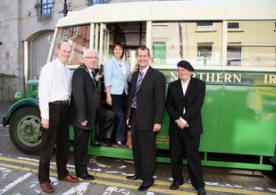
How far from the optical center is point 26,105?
15.5ft

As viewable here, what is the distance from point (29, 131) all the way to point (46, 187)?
164 cm

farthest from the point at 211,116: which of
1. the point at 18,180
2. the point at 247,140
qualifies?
the point at 18,180

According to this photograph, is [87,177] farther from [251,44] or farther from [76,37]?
[251,44]

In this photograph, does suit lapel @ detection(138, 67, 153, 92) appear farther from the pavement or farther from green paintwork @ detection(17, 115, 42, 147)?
green paintwork @ detection(17, 115, 42, 147)

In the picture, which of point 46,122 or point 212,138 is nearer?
point 46,122

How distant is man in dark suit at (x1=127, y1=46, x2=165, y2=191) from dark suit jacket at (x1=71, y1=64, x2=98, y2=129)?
587 millimetres

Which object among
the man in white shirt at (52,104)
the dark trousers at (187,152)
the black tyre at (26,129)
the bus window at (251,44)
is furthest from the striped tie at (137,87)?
the black tyre at (26,129)

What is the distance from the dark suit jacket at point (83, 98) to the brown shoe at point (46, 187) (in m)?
0.89

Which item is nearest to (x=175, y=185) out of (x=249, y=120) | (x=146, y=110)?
(x=146, y=110)

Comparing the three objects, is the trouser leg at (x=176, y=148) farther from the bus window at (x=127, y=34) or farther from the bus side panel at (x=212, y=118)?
the bus window at (x=127, y=34)

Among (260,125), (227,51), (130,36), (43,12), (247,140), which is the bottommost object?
(247,140)

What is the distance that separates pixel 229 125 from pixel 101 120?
1.99 meters

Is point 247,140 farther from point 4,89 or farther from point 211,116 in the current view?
point 4,89

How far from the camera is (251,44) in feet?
12.1
